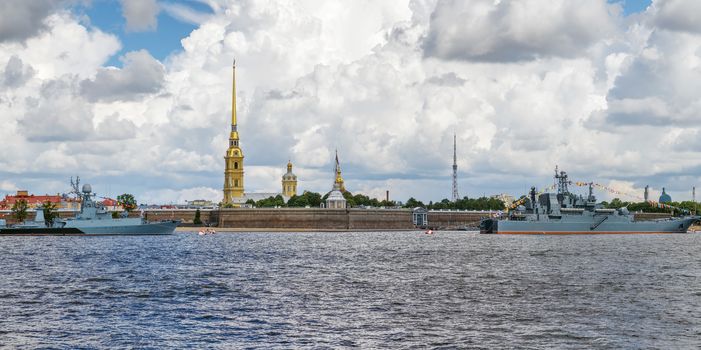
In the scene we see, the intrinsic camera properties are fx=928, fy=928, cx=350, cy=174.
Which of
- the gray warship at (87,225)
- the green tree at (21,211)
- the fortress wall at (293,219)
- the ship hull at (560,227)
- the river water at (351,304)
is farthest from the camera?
the fortress wall at (293,219)

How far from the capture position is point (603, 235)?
490ft

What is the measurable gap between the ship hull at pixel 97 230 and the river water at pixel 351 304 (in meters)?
66.8

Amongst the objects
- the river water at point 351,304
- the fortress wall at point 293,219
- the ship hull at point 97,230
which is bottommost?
the river water at point 351,304

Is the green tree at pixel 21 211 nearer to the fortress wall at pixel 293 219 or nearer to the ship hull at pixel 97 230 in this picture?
the ship hull at pixel 97 230

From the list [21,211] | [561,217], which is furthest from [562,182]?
[21,211]

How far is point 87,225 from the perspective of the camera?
13012 cm

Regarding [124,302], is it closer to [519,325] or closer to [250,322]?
[250,322]

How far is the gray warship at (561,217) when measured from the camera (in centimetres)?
14225

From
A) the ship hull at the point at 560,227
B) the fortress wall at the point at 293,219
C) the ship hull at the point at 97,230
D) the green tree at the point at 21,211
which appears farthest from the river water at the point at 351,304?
the fortress wall at the point at 293,219

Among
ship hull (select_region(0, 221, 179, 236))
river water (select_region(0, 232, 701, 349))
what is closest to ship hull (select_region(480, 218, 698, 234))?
ship hull (select_region(0, 221, 179, 236))

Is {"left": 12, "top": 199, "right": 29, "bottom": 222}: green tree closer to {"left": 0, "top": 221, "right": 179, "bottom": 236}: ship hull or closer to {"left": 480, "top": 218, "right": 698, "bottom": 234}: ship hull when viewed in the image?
{"left": 0, "top": 221, "right": 179, "bottom": 236}: ship hull

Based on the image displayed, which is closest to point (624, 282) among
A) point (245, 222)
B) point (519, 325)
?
point (519, 325)

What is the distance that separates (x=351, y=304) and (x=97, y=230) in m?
98.7

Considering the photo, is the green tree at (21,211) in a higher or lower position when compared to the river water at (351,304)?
higher
